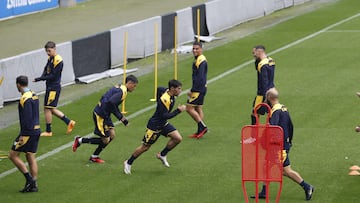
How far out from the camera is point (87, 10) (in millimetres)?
43906

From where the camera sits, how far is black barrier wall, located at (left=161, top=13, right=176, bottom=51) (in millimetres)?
33094

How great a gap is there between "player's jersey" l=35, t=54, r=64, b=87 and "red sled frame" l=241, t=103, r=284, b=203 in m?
8.39

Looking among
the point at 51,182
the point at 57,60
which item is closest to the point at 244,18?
the point at 57,60

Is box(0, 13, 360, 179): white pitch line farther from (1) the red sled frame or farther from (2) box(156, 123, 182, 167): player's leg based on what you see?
(1) the red sled frame

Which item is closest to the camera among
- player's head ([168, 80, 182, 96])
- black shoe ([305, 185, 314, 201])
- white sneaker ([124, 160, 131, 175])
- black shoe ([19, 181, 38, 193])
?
black shoe ([305, 185, 314, 201])

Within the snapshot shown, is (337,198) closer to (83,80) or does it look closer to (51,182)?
(51,182)

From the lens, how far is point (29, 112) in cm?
1717

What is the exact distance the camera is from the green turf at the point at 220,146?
17438mm

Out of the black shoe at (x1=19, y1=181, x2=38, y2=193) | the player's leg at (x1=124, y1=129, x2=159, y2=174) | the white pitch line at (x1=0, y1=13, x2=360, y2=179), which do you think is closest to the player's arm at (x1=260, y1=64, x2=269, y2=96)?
the player's leg at (x1=124, y1=129, x2=159, y2=174)

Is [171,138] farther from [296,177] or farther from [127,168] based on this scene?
[296,177]

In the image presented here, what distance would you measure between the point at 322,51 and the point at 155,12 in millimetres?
11807

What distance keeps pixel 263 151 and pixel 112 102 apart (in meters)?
4.94

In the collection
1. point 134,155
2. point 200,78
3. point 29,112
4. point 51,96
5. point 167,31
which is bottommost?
point 167,31

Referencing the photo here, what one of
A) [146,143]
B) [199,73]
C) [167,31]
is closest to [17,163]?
[146,143]
